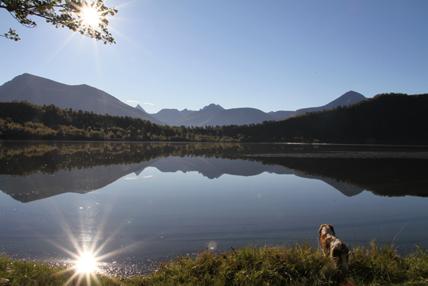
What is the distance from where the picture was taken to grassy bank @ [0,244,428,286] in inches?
424

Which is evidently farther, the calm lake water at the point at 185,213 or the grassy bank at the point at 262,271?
the calm lake water at the point at 185,213

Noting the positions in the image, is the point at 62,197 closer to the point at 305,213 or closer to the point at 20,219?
the point at 20,219

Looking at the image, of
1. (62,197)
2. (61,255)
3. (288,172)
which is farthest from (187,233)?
(288,172)

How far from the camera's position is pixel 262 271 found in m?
11.0

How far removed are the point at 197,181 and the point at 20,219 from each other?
20.8 metres

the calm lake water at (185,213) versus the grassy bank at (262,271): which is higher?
the grassy bank at (262,271)

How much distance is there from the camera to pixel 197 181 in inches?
1543

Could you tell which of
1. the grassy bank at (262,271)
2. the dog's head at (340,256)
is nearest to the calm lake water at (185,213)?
the grassy bank at (262,271)

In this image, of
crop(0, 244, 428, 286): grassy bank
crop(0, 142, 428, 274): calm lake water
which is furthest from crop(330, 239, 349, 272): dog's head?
crop(0, 142, 428, 274): calm lake water

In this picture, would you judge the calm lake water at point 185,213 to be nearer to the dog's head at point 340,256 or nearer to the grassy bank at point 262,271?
the grassy bank at point 262,271

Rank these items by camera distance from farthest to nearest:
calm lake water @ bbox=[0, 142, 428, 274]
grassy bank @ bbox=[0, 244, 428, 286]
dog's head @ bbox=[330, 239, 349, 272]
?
calm lake water @ bbox=[0, 142, 428, 274] → dog's head @ bbox=[330, 239, 349, 272] → grassy bank @ bbox=[0, 244, 428, 286]

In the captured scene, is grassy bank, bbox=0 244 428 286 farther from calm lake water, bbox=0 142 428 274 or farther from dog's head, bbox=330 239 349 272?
calm lake water, bbox=0 142 428 274

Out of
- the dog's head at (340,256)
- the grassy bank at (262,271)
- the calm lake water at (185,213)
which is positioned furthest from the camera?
the calm lake water at (185,213)

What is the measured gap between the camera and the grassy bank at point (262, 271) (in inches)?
424
